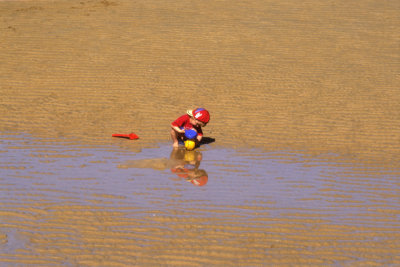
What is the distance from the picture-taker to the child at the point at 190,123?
8.95m

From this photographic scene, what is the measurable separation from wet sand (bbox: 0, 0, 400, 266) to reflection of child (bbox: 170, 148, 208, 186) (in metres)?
0.10

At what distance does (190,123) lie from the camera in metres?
9.17

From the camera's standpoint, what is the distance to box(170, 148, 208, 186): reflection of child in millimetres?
7816

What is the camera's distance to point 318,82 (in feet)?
40.7

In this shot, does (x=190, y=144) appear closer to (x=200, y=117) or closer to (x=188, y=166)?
(x=200, y=117)

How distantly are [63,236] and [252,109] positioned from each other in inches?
223

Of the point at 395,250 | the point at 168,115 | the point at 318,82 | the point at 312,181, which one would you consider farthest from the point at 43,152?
the point at 318,82

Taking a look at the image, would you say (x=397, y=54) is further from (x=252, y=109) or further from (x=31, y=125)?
(x=31, y=125)

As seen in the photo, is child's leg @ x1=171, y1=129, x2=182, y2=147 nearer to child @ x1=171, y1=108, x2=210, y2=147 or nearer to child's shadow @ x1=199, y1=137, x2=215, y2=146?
child @ x1=171, y1=108, x2=210, y2=147

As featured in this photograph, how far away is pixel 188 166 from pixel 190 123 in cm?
99

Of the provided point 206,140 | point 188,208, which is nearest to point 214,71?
point 206,140

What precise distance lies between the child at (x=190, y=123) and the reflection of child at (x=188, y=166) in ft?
0.74

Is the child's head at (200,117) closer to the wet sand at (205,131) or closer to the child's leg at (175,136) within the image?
the child's leg at (175,136)

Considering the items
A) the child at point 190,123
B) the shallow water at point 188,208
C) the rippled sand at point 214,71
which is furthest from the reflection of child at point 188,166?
the rippled sand at point 214,71
